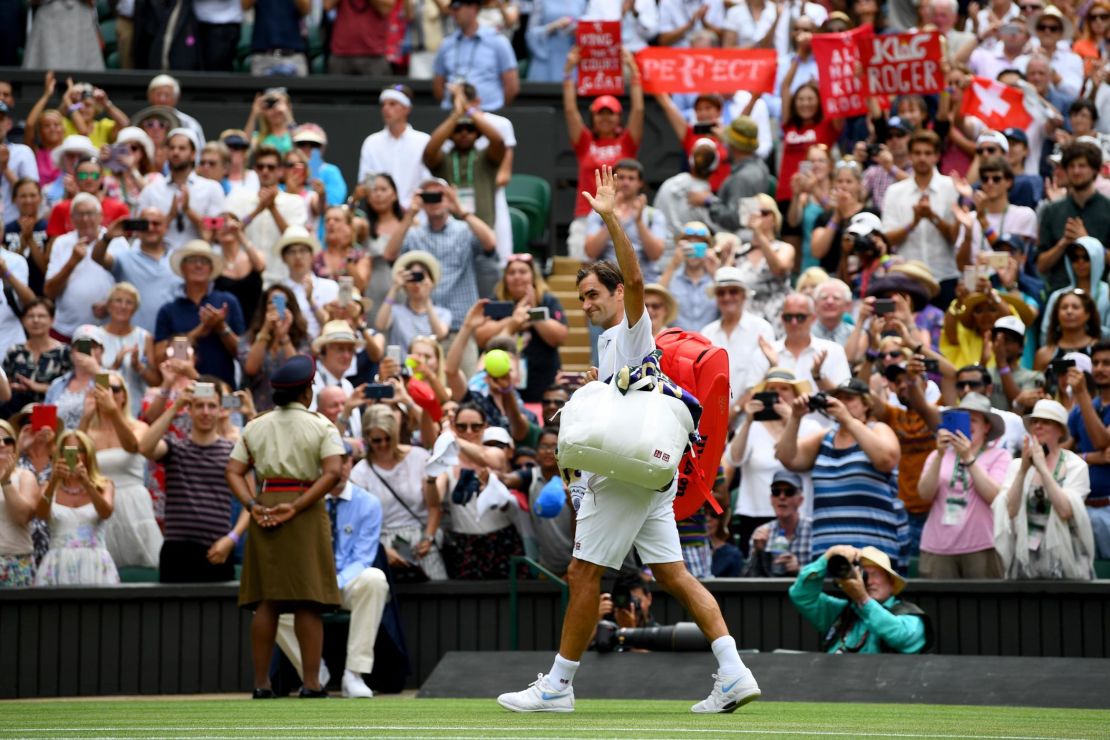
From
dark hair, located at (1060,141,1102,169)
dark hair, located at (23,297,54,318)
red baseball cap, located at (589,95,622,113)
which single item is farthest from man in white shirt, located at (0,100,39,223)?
dark hair, located at (1060,141,1102,169)

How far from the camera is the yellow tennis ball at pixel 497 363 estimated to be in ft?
44.0

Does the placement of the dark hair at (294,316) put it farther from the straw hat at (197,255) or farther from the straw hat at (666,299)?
the straw hat at (666,299)

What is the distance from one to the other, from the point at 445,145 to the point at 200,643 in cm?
644

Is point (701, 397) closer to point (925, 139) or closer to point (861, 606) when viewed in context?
point (861, 606)

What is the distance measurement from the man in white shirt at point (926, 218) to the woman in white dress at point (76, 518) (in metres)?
6.70

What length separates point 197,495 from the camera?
Result: 12.6m

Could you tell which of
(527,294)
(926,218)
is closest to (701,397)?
(527,294)

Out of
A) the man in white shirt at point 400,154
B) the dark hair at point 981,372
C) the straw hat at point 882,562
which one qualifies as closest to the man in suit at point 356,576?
the straw hat at point 882,562

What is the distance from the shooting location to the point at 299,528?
10820 millimetres

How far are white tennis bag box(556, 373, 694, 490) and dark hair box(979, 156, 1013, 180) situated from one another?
8639mm

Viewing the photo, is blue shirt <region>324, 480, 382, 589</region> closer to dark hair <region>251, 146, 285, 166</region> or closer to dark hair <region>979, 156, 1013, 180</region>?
dark hair <region>251, 146, 285, 166</region>

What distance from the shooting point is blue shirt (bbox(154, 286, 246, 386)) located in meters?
14.7

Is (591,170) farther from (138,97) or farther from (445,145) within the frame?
(138,97)

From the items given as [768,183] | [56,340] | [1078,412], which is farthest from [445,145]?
[1078,412]
